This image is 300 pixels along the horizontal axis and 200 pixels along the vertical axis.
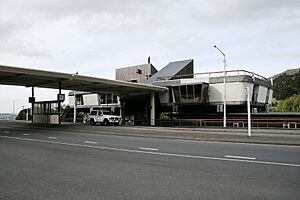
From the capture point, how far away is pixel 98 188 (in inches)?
236

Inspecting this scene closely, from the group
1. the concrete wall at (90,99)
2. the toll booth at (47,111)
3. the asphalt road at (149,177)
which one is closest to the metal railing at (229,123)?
the toll booth at (47,111)

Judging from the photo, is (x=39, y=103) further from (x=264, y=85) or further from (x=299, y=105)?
(x=299, y=105)

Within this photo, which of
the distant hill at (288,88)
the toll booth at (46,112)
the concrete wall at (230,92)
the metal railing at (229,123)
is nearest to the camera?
the metal railing at (229,123)

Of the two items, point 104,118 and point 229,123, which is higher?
point 104,118

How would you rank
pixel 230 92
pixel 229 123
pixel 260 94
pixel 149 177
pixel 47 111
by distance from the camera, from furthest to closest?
pixel 260 94, pixel 230 92, pixel 47 111, pixel 229 123, pixel 149 177

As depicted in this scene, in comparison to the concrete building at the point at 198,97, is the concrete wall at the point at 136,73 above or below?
above

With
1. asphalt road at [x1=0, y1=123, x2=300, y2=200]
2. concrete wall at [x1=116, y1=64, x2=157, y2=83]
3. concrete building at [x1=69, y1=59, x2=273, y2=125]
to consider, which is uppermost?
concrete wall at [x1=116, y1=64, x2=157, y2=83]

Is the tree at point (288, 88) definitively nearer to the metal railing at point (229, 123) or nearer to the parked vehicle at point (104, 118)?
the metal railing at point (229, 123)

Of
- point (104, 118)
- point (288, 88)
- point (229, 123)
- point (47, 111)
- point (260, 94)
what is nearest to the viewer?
point (229, 123)

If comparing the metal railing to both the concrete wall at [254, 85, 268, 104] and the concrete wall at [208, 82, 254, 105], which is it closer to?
the concrete wall at [208, 82, 254, 105]

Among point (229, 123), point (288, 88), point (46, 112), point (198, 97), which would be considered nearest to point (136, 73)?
point (198, 97)

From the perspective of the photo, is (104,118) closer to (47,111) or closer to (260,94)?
(47,111)

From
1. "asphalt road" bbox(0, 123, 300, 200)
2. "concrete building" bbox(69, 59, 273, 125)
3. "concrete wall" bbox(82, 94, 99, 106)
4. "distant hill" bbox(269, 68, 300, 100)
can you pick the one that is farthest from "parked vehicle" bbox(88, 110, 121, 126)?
"distant hill" bbox(269, 68, 300, 100)

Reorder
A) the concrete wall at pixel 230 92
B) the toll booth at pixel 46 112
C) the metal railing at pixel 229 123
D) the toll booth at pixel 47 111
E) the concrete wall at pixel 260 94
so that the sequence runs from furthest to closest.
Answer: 1. the concrete wall at pixel 260 94
2. the concrete wall at pixel 230 92
3. the toll booth at pixel 46 112
4. the toll booth at pixel 47 111
5. the metal railing at pixel 229 123
